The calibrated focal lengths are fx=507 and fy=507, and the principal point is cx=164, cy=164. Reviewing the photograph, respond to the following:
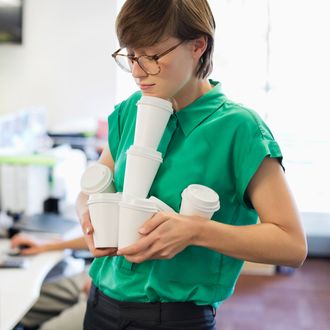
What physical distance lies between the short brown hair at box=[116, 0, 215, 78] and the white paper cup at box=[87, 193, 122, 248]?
299 mm

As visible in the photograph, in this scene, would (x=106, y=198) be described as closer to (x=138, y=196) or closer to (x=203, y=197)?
(x=138, y=196)

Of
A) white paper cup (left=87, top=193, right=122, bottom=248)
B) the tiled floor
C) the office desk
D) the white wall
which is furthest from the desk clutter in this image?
the white wall

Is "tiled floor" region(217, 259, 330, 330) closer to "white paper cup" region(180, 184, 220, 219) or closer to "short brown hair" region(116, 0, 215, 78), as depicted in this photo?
"white paper cup" region(180, 184, 220, 219)

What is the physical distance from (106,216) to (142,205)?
0.32 feet

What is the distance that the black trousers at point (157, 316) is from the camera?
3.30 feet

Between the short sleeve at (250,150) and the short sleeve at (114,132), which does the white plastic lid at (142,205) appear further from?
the short sleeve at (114,132)

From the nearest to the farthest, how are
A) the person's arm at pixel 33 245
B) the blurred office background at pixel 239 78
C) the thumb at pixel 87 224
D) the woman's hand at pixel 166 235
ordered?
the woman's hand at pixel 166 235, the thumb at pixel 87 224, the person's arm at pixel 33 245, the blurred office background at pixel 239 78

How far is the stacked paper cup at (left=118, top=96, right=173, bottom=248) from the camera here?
95 cm

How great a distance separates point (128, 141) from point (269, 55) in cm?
308

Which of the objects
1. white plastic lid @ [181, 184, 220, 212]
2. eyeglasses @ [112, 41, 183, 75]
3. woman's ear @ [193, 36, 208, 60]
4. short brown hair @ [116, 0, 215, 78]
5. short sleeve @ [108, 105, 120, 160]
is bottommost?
white plastic lid @ [181, 184, 220, 212]

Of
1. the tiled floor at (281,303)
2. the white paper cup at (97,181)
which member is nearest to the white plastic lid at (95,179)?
the white paper cup at (97,181)

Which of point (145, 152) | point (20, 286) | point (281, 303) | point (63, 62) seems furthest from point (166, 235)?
point (63, 62)

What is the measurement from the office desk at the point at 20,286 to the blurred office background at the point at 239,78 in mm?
1526

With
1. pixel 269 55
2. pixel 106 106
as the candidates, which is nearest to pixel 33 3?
pixel 106 106
